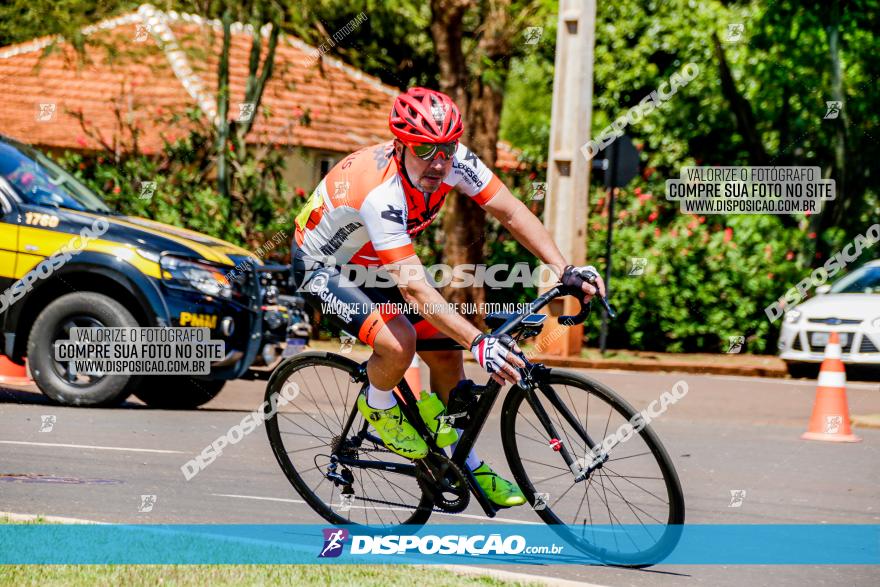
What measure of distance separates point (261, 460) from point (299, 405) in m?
2.18

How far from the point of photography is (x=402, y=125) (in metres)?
5.62

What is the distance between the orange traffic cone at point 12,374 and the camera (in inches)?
Result: 488

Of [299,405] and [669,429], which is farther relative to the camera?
[669,429]

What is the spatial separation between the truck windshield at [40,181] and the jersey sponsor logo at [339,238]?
5409 millimetres

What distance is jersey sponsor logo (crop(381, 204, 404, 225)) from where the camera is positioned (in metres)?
5.64

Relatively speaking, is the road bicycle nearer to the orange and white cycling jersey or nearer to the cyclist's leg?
the cyclist's leg

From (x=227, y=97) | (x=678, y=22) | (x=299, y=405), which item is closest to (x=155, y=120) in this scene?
(x=227, y=97)

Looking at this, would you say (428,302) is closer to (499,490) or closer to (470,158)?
(470,158)

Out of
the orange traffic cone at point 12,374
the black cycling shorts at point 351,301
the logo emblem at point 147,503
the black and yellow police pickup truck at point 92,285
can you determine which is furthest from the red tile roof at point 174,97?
the black cycling shorts at point 351,301

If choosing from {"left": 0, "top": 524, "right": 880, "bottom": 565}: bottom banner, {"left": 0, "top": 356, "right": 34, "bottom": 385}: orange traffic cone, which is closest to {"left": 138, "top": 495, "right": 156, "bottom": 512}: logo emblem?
{"left": 0, "top": 524, "right": 880, "bottom": 565}: bottom banner

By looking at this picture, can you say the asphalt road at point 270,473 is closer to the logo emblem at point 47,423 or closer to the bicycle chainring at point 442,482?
the logo emblem at point 47,423

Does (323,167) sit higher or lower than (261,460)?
higher

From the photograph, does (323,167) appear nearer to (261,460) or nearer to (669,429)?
(669,429)

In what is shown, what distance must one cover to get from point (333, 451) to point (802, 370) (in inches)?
476
